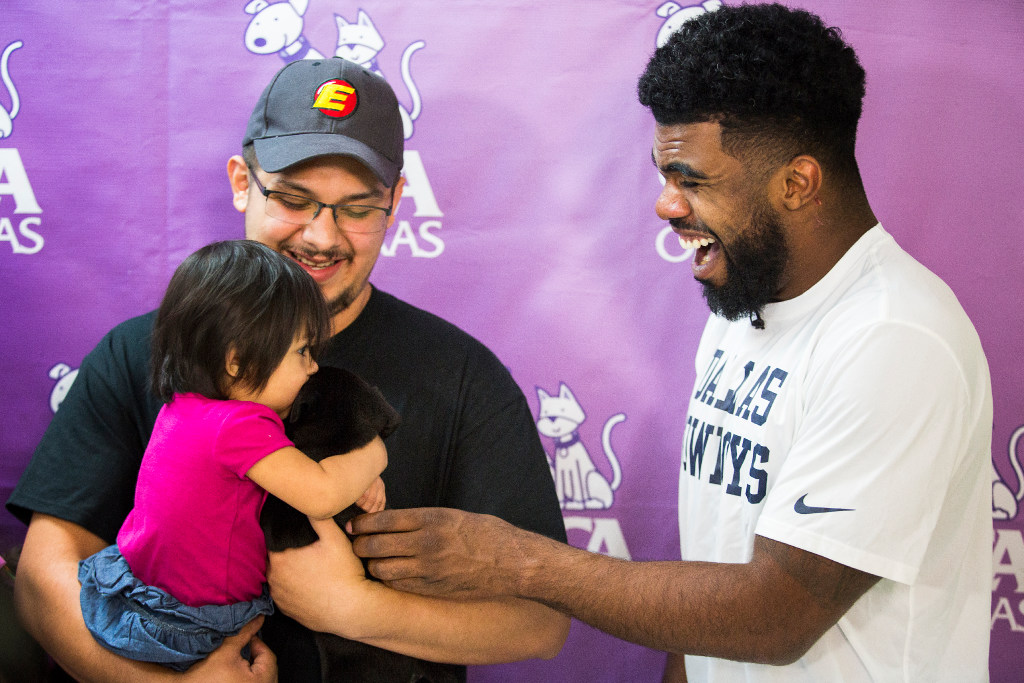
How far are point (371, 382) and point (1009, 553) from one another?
1925 mm

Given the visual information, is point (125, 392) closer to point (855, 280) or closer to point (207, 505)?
point (207, 505)

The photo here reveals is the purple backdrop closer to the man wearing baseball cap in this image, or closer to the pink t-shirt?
the man wearing baseball cap

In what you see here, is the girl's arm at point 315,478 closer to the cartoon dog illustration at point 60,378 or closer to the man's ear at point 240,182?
the man's ear at point 240,182

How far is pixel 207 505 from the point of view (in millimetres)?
1426

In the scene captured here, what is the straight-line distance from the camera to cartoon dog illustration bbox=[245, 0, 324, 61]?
7.89ft

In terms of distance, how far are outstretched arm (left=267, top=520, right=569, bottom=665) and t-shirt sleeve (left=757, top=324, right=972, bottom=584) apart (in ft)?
1.88

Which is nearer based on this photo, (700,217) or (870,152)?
(700,217)

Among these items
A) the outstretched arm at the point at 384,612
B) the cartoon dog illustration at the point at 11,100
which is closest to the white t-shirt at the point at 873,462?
the outstretched arm at the point at 384,612

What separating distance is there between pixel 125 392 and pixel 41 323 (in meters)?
0.88

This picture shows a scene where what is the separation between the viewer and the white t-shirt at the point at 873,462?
4.72 feet

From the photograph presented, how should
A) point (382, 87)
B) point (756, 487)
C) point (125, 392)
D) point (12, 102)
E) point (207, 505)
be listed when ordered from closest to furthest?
1. point (207, 505)
2. point (756, 487)
3. point (125, 392)
4. point (382, 87)
5. point (12, 102)

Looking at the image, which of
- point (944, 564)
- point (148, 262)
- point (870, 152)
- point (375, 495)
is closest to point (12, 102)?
point (148, 262)

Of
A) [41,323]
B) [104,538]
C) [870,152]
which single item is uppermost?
[870,152]

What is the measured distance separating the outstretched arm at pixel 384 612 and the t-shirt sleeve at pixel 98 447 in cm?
43
